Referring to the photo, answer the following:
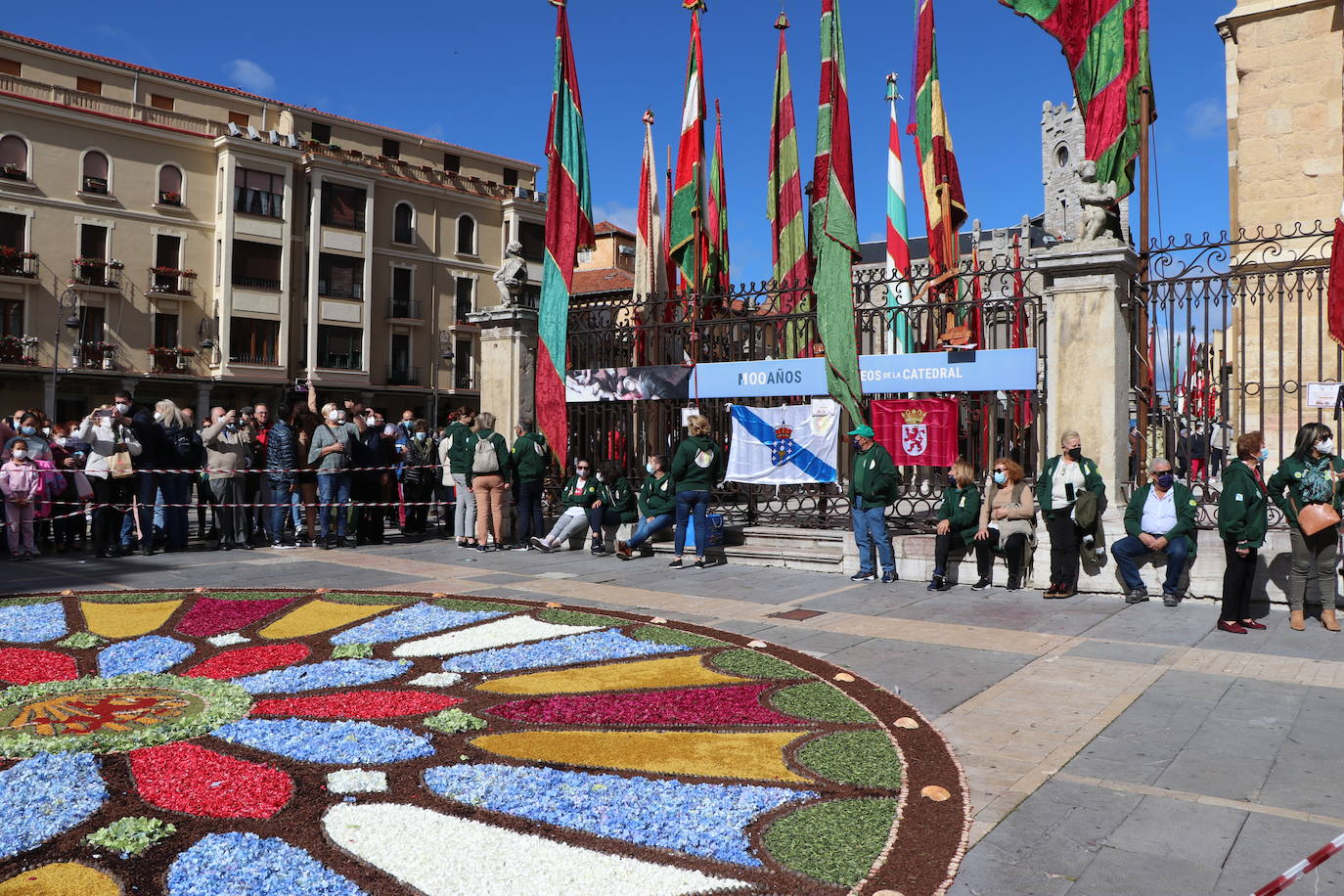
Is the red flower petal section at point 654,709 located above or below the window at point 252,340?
below

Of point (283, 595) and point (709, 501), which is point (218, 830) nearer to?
point (283, 595)

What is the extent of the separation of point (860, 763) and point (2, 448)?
12.9m

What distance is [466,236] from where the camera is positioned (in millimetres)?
49438

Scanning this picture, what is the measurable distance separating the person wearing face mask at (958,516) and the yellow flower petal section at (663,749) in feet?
19.3

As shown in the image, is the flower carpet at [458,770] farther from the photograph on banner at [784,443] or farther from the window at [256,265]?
the window at [256,265]

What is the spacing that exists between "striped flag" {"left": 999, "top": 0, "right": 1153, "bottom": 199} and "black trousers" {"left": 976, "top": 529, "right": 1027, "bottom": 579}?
398 cm

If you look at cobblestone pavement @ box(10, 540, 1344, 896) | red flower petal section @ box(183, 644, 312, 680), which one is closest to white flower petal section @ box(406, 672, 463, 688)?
red flower petal section @ box(183, 644, 312, 680)

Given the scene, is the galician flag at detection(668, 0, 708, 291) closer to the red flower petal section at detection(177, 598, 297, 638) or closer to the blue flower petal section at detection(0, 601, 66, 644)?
the red flower petal section at detection(177, 598, 297, 638)

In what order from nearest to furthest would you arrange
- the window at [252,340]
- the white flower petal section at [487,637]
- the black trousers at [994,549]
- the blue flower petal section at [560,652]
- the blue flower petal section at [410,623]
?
the blue flower petal section at [560,652]
the white flower petal section at [487,637]
the blue flower petal section at [410,623]
the black trousers at [994,549]
the window at [252,340]

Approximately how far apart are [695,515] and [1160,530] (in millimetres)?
5138

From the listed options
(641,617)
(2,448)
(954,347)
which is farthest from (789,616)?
(2,448)

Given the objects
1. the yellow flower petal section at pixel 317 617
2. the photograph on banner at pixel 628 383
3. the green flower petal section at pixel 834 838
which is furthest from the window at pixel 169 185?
the green flower petal section at pixel 834 838

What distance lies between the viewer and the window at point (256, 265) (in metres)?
41.4

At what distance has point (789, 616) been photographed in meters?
8.50
